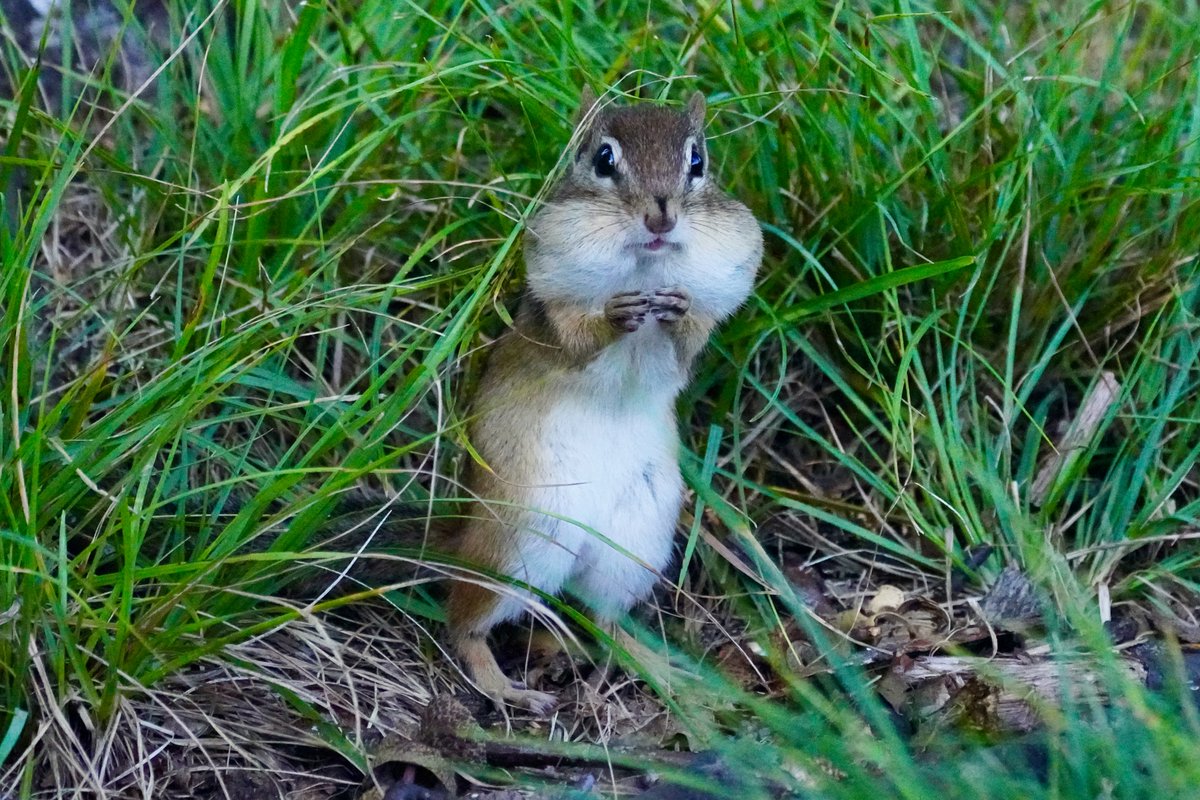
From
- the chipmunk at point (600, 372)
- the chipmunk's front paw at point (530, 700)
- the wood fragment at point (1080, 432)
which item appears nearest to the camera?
the chipmunk at point (600, 372)

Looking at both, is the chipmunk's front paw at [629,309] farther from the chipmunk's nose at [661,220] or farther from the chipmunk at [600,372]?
the chipmunk's nose at [661,220]

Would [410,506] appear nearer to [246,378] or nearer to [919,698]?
[246,378]

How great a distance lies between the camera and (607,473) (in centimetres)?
315

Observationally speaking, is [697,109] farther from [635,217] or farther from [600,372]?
[600,372]

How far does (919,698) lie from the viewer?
3.03m

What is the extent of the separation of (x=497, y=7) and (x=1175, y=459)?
2.32 m

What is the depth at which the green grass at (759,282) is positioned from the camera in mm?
3146

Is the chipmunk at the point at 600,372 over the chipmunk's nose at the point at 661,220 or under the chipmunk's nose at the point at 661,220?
under

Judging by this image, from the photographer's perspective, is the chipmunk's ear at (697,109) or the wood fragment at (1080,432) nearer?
the chipmunk's ear at (697,109)

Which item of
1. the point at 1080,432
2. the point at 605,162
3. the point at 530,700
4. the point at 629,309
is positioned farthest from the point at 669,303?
the point at 1080,432

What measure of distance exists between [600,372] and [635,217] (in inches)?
16.5

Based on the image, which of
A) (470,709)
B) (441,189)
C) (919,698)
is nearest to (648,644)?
(470,709)

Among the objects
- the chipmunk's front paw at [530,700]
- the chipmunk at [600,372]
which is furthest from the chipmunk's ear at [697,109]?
the chipmunk's front paw at [530,700]

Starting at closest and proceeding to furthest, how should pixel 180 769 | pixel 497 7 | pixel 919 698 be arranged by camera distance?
pixel 180 769
pixel 919 698
pixel 497 7
